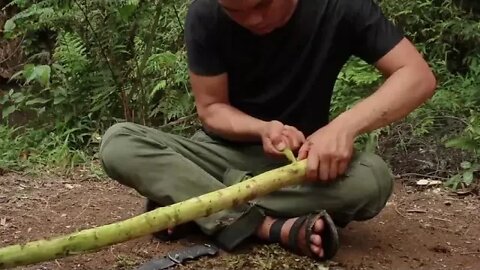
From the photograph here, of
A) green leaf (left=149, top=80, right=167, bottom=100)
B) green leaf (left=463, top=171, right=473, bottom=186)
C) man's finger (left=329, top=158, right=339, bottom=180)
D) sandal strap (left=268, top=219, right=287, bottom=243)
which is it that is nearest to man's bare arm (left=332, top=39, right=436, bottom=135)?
man's finger (left=329, top=158, right=339, bottom=180)

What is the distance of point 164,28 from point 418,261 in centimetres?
351

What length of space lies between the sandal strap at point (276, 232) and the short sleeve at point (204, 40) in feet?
1.70

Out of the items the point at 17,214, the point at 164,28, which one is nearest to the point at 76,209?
the point at 17,214

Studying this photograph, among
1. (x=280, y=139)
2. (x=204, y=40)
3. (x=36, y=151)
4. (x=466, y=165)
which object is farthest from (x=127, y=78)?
(x=280, y=139)

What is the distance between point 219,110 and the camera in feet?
8.78

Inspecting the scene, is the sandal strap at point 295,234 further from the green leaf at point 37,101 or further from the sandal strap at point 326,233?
the green leaf at point 37,101

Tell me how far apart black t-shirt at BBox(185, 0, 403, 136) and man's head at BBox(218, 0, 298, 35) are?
1.5 inches

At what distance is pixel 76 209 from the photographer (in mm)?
3291

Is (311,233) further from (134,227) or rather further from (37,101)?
(37,101)

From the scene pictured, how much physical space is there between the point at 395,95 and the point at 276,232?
0.56m

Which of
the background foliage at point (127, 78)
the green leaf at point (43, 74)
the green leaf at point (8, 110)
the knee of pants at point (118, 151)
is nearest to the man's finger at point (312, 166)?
the knee of pants at point (118, 151)

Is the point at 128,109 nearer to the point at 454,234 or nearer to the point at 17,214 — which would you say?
the point at 17,214

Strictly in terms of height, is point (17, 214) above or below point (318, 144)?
below

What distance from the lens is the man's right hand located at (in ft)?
7.89
